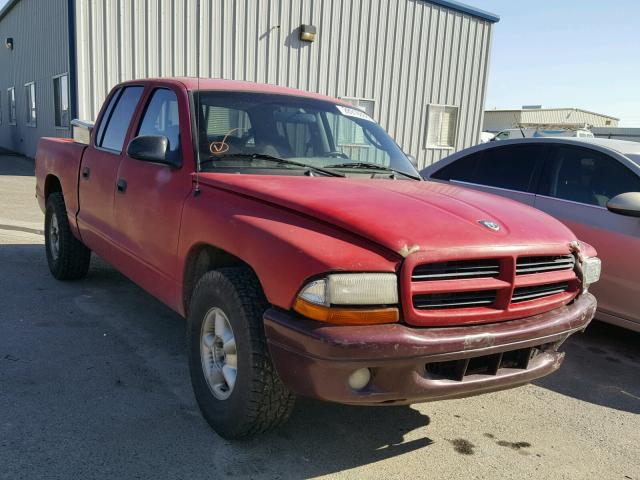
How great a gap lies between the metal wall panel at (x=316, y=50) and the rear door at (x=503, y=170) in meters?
7.67

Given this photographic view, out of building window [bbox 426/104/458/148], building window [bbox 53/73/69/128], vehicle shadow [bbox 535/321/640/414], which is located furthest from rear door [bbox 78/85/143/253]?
building window [bbox 426/104/458/148]

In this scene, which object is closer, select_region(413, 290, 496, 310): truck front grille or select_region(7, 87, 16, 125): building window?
select_region(413, 290, 496, 310): truck front grille

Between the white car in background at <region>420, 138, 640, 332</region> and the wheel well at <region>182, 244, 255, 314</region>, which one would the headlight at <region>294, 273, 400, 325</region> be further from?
the white car in background at <region>420, 138, 640, 332</region>

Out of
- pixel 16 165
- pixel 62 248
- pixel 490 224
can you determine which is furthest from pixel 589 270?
pixel 16 165

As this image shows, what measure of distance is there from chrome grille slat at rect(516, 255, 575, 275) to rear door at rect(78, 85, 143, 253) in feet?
9.29

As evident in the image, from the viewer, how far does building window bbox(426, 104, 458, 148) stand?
15438 mm

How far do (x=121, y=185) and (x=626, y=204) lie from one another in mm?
3544

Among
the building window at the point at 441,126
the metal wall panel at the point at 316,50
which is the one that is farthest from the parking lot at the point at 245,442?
the building window at the point at 441,126

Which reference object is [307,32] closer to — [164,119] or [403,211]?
[164,119]

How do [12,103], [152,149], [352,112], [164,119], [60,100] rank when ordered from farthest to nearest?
1. [12,103]
2. [60,100]
3. [352,112]
4. [164,119]
5. [152,149]

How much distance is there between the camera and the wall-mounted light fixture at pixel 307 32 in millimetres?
12727

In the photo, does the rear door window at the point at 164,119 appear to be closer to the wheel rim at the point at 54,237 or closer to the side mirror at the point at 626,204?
the wheel rim at the point at 54,237

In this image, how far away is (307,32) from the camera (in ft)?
41.8

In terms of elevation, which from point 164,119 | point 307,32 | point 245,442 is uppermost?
point 307,32
